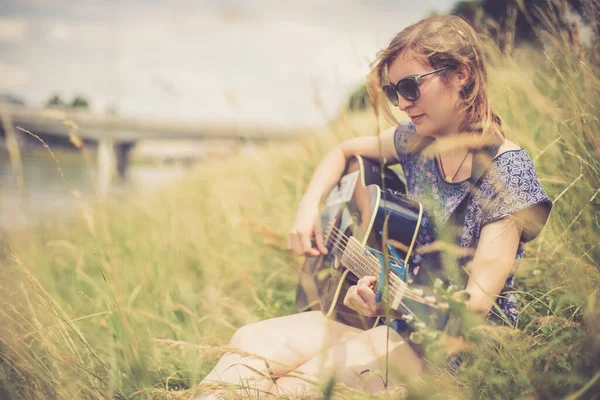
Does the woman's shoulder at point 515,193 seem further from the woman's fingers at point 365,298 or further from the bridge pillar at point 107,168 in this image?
the bridge pillar at point 107,168

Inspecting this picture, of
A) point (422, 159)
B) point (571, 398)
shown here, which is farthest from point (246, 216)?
point (571, 398)

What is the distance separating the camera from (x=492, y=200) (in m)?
1.32

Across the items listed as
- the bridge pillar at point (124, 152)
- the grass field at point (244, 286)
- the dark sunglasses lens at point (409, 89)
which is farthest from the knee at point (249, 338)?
the bridge pillar at point (124, 152)

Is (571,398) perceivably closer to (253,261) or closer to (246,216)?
(253,261)

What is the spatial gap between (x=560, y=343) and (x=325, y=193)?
116 cm

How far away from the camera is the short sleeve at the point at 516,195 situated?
4.14 ft

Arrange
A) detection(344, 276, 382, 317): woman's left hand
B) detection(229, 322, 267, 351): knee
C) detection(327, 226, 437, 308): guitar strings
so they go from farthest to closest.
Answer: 1. detection(229, 322, 267, 351): knee
2. detection(344, 276, 382, 317): woman's left hand
3. detection(327, 226, 437, 308): guitar strings

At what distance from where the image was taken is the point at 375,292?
1.25 m

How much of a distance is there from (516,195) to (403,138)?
0.62 m

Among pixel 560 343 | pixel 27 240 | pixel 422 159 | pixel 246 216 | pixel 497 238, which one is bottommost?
pixel 27 240

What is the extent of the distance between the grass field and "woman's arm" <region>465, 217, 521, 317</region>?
0.11 m

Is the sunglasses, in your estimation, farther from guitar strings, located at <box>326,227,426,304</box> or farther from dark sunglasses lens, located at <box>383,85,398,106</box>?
guitar strings, located at <box>326,227,426,304</box>

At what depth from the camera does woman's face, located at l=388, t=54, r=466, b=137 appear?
4.58 feet

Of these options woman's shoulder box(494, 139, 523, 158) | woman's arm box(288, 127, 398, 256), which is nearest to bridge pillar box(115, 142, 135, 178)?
woman's arm box(288, 127, 398, 256)
